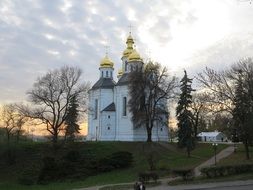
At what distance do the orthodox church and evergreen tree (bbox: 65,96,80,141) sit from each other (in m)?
4.33

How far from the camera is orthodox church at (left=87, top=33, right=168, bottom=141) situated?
209 feet

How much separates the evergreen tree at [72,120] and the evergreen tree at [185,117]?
13.5 metres

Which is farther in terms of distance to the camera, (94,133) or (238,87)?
(94,133)

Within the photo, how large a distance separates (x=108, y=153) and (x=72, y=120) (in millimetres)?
8551

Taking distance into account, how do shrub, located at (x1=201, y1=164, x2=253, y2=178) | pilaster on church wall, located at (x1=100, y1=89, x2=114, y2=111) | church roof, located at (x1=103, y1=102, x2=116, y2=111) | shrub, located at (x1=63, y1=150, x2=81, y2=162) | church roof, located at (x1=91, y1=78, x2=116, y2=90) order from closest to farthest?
shrub, located at (x1=201, y1=164, x2=253, y2=178), shrub, located at (x1=63, y1=150, x2=81, y2=162), church roof, located at (x1=103, y1=102, x2=116, y2=111), pilaster on church wall, located at (x1=100, y1=89, x2=114, y2=111), church roof, located at (x1=91, y1=78, x2=116, y2=90)

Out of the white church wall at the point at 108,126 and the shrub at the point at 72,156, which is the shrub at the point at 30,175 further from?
the white church wall at the point at 108,126

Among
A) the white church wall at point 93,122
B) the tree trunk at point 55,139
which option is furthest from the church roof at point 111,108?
the tree trunk at point 55,139

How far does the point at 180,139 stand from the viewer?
50.7m

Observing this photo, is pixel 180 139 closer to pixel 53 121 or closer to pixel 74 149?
pixel 74 149

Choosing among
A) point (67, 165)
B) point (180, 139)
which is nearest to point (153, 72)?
point (180, 139)

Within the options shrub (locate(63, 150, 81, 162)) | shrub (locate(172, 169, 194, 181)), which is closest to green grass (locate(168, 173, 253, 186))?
shrub (locate(172, 169, 194, 181))

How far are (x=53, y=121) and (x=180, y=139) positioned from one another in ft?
52.1

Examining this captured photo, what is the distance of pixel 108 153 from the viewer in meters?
51.1

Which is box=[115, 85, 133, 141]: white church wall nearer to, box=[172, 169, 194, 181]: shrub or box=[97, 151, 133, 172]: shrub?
box=[97, 151, 133, 172]: shrub
